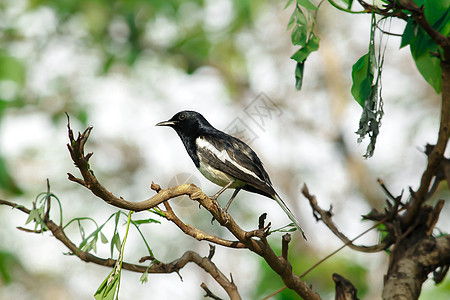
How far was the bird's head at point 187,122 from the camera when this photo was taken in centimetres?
338

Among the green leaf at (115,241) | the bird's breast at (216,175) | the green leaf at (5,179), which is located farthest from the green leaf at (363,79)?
the green leaf at (5,179)

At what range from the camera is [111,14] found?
22.2 feet

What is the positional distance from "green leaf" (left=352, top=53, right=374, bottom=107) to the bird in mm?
990

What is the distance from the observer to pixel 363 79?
1834mm

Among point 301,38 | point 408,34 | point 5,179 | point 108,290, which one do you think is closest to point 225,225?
point 108,290

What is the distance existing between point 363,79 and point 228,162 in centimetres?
126

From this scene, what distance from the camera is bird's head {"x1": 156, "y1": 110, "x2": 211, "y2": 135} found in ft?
11.1

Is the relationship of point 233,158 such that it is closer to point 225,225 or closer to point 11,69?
point 225,225

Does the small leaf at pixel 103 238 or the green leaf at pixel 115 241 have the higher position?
the small leaf at pixel 103 238

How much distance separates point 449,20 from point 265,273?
106 inches

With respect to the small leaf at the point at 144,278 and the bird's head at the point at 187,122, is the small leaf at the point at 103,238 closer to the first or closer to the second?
the small leaf at the point at 144,278

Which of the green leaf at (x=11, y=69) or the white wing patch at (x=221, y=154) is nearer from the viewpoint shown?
the white wing patch at (x=221, y=154)

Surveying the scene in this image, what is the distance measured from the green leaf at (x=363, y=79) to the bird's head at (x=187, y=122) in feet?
5.37

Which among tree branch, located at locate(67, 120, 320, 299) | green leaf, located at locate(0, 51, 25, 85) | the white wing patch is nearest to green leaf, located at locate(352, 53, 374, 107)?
tree branch, located at locate(67, 120, 320, 299)
